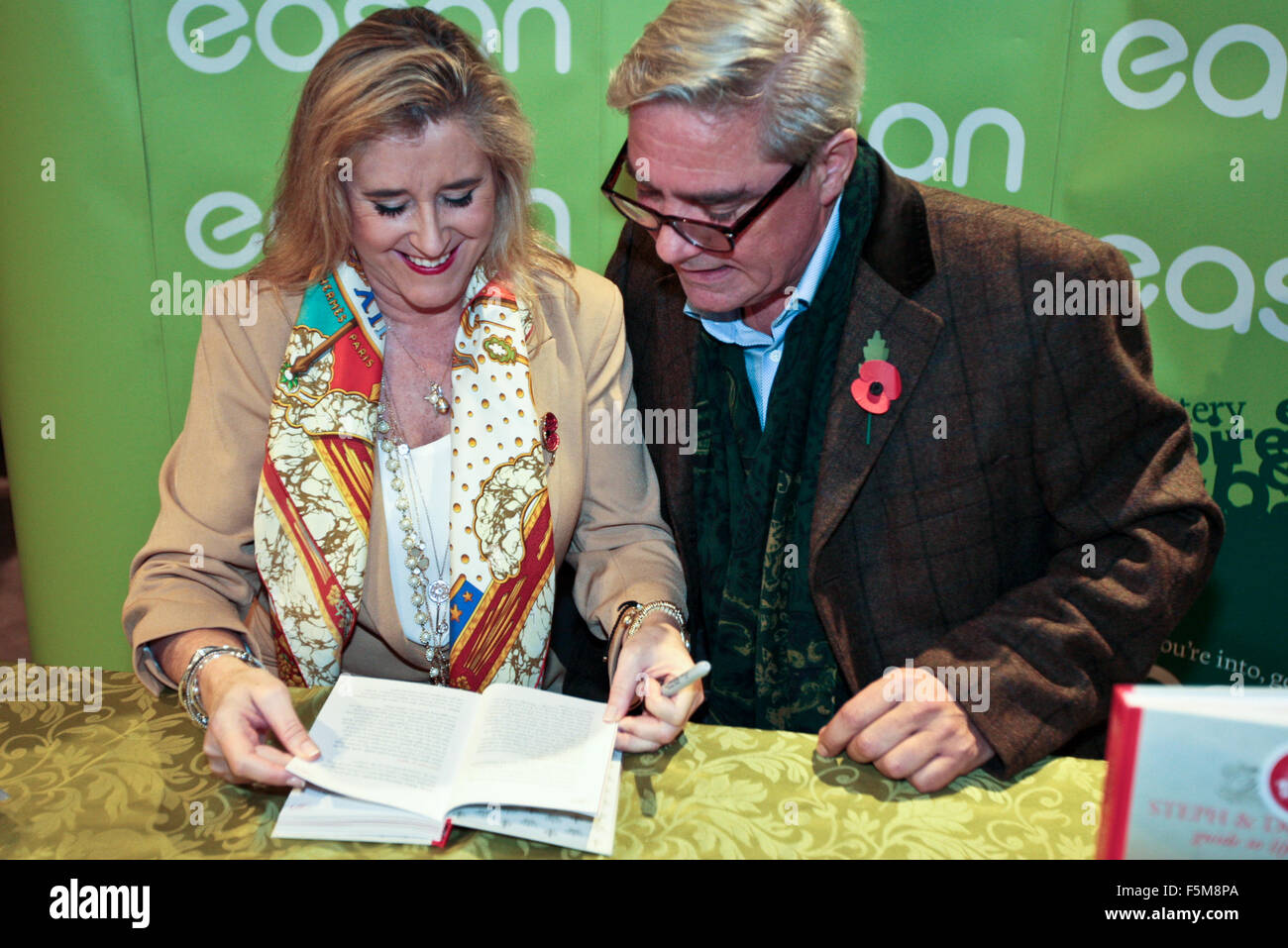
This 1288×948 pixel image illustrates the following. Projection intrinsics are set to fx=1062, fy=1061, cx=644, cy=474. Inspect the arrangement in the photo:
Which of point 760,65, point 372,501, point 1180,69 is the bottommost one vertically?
point 372,501

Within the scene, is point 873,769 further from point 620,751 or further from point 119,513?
point 119,513

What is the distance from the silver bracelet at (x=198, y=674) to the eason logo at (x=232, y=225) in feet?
4.45

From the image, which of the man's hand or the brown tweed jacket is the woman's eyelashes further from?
the man's hand

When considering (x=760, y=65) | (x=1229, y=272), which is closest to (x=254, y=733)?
(x=760, y=65)

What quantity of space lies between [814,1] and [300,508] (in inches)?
50.1

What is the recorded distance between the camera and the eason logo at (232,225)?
2.71 m

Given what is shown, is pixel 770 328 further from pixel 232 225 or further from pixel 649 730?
pixel 232 225

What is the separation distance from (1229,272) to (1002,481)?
126 centimetres

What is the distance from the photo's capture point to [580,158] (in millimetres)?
2693

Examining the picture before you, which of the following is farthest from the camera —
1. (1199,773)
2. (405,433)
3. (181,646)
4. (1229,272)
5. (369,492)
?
(1229,272)

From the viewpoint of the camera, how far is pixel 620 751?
1.58 m

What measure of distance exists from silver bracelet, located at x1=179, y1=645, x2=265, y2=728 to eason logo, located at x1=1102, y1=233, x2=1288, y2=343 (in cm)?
227

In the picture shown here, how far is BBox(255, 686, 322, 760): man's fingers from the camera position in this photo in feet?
4.74

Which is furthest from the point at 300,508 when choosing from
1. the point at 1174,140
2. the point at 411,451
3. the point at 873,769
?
the point at 1174,140
